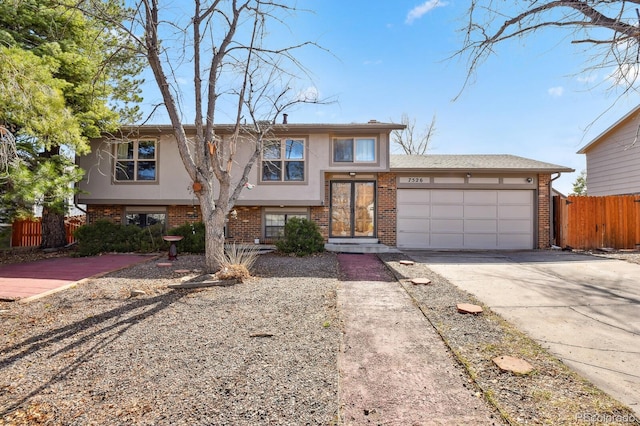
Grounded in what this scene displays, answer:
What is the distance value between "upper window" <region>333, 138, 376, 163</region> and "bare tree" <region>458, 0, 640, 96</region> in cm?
545

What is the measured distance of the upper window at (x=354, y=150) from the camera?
10227 millimetres

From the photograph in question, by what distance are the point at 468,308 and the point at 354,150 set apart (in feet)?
23.2

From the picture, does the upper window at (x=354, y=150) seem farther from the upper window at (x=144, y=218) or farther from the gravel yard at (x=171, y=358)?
A: the upper window at (x=144, y=218)

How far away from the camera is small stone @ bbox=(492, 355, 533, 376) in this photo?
2.58 metres

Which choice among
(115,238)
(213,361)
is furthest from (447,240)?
(115,238)

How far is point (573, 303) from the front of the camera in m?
4.53

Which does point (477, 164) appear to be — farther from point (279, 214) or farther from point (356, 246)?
point (279, 214)

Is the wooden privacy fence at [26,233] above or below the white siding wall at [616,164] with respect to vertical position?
below

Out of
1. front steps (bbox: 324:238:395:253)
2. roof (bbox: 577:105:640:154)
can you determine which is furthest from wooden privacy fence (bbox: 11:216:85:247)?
roof (bbox: 577:105:640:154)

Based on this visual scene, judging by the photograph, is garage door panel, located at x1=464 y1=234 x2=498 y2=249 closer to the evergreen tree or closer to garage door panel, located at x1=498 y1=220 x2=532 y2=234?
garage door panel, located at x1=498 y1=220 x2=532 y2=234

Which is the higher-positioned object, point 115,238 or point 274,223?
point 274,223

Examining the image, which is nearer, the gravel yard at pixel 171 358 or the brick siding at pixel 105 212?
the gravel yard at pixel 171 358

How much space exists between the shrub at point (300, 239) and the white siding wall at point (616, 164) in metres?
13.2

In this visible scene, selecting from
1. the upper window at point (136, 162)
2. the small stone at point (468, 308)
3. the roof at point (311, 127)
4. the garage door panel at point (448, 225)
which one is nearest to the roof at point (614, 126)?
the garage door panel at point (448, 225)
